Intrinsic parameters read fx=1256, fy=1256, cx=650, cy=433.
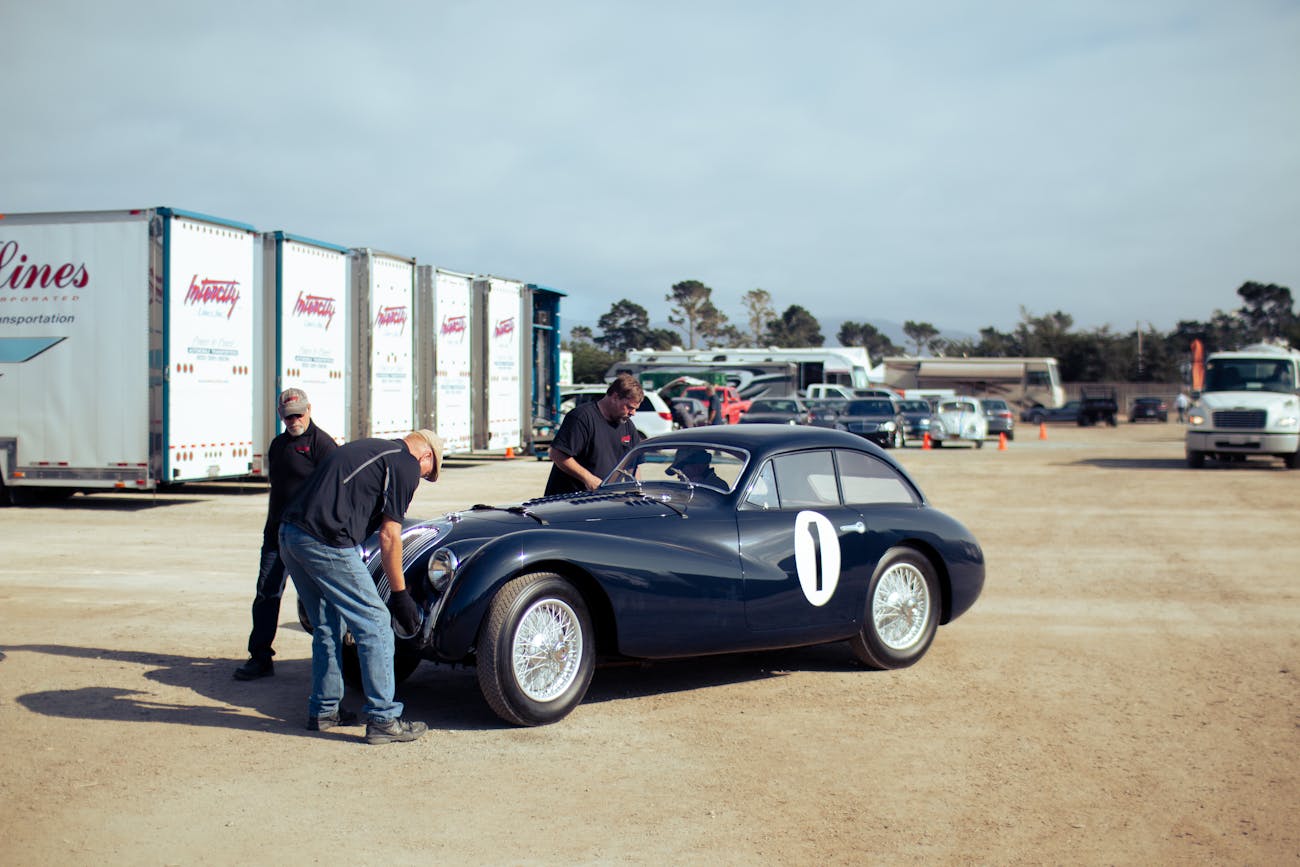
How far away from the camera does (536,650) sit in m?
6.41

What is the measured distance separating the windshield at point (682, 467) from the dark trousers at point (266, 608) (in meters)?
2.07

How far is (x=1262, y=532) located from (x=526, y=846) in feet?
43.9

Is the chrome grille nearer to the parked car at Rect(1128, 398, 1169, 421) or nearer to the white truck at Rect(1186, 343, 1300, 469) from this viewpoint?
the white truck at Rect(1186, 343, 1300, 469)

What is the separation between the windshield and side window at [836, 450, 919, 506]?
799 millimetres

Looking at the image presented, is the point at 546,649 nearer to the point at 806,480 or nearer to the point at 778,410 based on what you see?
the point at 806,480

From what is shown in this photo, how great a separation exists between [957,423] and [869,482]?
3204 cm

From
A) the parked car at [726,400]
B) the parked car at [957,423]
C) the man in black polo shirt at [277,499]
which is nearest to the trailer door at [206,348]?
the man in black polo shirt at [277,499]

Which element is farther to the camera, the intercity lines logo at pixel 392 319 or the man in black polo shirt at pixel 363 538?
the intercity lines logo at pixel 392 319

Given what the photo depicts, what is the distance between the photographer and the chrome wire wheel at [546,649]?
20.8 feet

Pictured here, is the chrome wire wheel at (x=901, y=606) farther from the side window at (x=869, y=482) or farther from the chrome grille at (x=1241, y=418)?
the chrome grille at (x=1241, y=418)

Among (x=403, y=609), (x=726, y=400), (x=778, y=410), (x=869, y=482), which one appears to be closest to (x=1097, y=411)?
(x=778, y=410)

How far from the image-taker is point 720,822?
16.5ft

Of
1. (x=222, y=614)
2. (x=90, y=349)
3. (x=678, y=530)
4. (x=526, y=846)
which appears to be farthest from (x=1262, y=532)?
(x=90, y=349)

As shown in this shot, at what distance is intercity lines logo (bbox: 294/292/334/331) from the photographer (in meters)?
19.5
